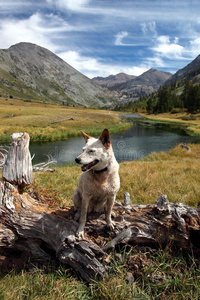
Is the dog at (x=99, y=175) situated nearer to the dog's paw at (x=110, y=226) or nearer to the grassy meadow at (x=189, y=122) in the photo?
the dog's paw at (x=110, y=226)

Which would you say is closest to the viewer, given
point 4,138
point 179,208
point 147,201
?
point 179,208

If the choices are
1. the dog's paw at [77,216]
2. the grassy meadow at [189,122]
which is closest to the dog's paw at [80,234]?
the dog's paw at [77,216]

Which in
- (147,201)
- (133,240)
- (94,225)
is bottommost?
(147,201)

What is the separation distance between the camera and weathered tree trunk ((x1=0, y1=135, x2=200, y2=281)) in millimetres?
3248

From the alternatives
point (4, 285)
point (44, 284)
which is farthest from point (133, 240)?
point (4, 285)

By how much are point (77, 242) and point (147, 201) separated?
13.2ft

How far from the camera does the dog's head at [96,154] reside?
113 inches

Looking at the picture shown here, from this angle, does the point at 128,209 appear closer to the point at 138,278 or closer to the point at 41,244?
the point at 138,278

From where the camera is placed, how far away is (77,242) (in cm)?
329

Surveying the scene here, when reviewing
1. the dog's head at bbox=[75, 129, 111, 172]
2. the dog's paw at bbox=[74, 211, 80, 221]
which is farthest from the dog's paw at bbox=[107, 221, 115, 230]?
the dog's head at bbox=[75, 129, 111, 172]

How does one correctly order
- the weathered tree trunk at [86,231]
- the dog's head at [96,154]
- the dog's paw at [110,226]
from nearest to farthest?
the dog's head at [96,154] → the weathered tree trunk at [86,231] → the dog's paw at [110,226]

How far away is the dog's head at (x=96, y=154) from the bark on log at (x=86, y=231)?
1505 millimetres

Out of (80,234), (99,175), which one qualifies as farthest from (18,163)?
(80,234)

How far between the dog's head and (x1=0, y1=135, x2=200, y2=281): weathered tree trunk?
4.92 feet
